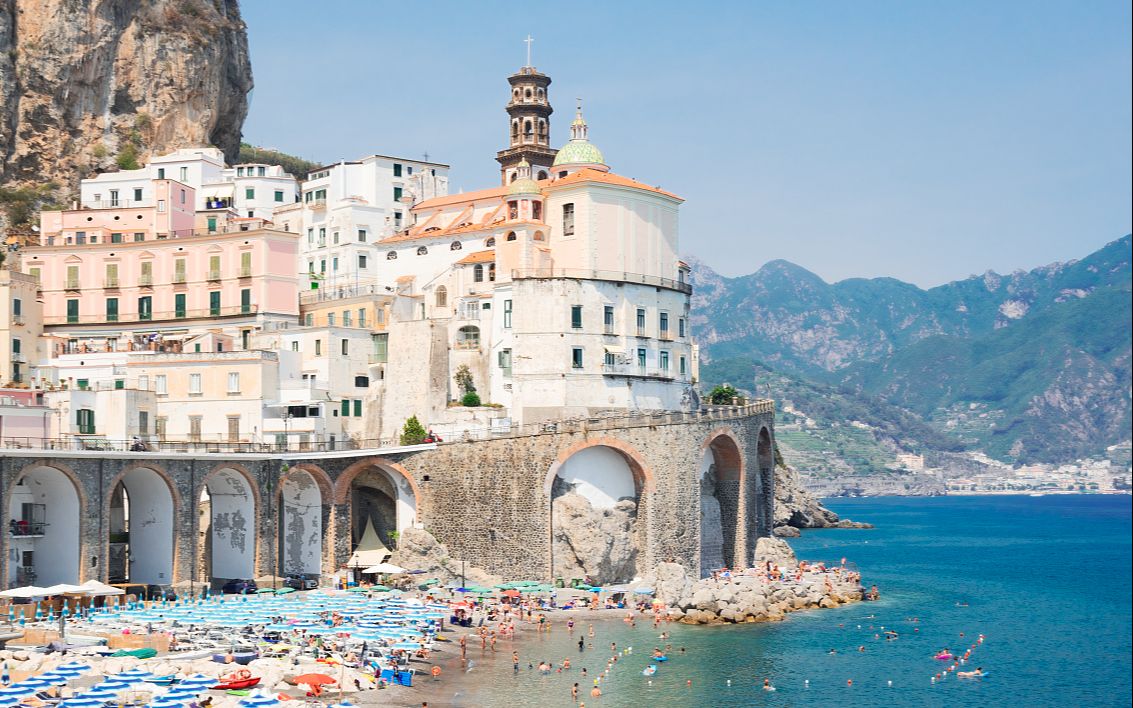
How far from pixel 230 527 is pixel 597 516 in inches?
846

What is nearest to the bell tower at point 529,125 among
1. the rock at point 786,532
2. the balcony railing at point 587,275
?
the balcony railing at point 587,275

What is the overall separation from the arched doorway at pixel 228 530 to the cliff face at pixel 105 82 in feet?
139

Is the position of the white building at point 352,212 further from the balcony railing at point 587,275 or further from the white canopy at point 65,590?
the white canopy at point 65,590

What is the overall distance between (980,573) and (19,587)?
8003cm

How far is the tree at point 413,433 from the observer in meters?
85.9

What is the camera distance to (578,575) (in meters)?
81.2

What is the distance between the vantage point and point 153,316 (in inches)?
3812

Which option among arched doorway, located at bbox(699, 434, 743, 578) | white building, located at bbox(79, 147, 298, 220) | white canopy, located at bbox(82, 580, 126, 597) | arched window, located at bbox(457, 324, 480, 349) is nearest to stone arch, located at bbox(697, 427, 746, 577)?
arched doorway, located at bbox(699, 434, 743, 578)

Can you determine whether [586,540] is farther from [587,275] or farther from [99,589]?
[99,589]

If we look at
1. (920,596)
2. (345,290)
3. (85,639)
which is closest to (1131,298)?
(85,639)

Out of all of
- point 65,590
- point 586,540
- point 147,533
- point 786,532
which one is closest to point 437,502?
point 586,540

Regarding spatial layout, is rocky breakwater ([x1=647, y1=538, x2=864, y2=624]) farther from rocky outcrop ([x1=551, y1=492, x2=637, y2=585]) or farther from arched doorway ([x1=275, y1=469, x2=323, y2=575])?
arched doorway ([x1=275, y1=469, x2=323, y2=575])

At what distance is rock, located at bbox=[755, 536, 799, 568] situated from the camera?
3632 inches

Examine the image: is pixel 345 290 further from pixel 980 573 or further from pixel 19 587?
pixel 980 573
